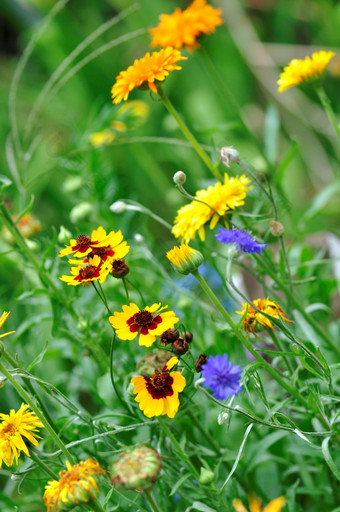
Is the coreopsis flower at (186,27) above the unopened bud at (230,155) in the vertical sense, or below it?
above

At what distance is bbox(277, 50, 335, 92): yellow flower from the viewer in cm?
67

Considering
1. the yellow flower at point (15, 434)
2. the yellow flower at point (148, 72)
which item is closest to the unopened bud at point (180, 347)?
the yellow flower at point (15, 434)

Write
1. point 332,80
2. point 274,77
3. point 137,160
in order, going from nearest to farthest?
point 137,160 < point 274,77 < point 332,80

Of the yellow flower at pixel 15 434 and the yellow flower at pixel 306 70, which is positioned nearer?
the yellow flower at pixel 15 434

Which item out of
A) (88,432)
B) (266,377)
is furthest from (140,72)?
(266,377)

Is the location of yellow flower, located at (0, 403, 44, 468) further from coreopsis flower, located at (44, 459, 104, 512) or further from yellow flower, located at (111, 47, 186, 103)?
yellow flower, located at (111, 47, 186, 103)

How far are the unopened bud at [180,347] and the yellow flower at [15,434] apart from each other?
12cm

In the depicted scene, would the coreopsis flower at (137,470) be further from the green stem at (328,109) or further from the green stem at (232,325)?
the green stem at (328,109)

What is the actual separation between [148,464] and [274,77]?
154 cm

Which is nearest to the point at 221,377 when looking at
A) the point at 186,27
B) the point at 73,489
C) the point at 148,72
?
the point at 73,489

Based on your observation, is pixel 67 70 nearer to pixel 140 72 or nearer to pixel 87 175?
pixel 87 175

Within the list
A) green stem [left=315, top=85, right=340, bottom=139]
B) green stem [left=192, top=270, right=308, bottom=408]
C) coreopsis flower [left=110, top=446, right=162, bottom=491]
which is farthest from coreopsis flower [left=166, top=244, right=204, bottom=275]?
green stem [left=315, top=85, right=340, bottom=139]

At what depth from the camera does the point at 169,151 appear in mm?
1671

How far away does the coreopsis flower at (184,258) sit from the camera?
48cm
